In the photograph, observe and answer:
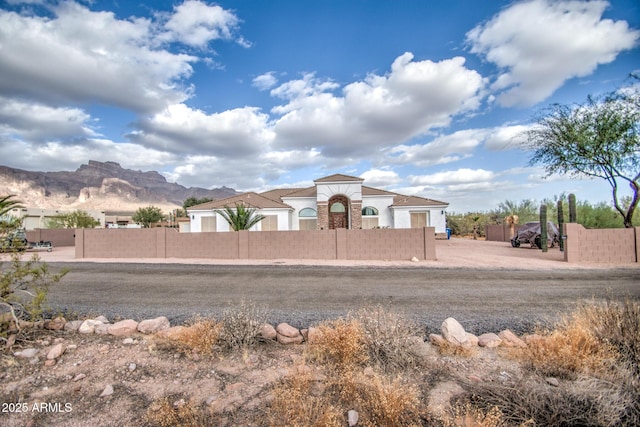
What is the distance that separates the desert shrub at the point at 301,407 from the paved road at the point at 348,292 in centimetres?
235

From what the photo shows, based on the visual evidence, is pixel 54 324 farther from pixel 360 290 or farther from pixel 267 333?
pixel 360 290

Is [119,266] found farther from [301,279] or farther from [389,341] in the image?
[389,341]

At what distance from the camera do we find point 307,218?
29.7 metres

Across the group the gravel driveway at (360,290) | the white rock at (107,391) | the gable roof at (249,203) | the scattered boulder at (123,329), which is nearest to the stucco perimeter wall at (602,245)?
the gravel driveway at (360,290)

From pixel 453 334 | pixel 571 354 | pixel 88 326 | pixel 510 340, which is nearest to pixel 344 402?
pixel 453 334

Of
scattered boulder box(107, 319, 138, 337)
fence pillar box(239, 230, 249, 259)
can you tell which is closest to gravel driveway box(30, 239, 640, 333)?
scattered boulder box(107, 319, 138, 337)

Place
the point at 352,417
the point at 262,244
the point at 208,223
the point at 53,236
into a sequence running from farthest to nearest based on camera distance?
the point at 53,236 < the point at 208,223 < the point at 262,244 < the point at 352,417

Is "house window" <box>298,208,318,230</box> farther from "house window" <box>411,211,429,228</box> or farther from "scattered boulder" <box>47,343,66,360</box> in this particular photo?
"scattered boulder" <box>47,343,66,360</box>

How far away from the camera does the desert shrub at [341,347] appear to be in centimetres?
386

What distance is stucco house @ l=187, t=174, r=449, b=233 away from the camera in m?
27.5

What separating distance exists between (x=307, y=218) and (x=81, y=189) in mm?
116042

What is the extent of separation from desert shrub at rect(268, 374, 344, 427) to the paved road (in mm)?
2354

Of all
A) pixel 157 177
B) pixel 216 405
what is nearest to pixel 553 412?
pixel 216 405

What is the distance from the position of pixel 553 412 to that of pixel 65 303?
9.23m
